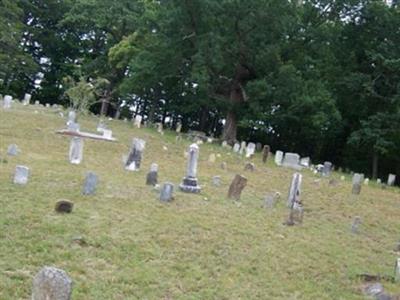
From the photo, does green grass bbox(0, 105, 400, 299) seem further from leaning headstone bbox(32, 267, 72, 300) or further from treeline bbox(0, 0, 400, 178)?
Answer: treeline bbox(0, 0, 400, 178)

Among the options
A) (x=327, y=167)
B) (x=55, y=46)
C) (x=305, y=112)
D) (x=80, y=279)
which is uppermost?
(x=55, y=46)

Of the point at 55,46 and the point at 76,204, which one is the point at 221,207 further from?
the point at 55,46

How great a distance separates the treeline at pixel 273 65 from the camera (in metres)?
24.4

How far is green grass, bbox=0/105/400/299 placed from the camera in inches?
235

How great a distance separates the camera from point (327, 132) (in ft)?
103

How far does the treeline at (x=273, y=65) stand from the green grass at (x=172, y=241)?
12.8 m

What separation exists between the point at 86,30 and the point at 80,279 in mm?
38218

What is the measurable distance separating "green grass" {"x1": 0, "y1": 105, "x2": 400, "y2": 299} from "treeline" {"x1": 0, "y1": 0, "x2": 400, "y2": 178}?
41.9 ft

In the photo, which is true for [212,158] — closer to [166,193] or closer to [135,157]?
[135,157]

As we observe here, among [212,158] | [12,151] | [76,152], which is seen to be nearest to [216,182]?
[76,152]

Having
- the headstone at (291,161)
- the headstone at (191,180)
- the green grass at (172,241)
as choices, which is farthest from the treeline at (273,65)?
the headstone at (191,180)

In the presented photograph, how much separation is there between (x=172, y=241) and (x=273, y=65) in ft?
61.8

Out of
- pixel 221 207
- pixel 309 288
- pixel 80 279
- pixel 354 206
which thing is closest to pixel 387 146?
pixel 354 206

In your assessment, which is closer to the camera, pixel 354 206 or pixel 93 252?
pixel 93 252
